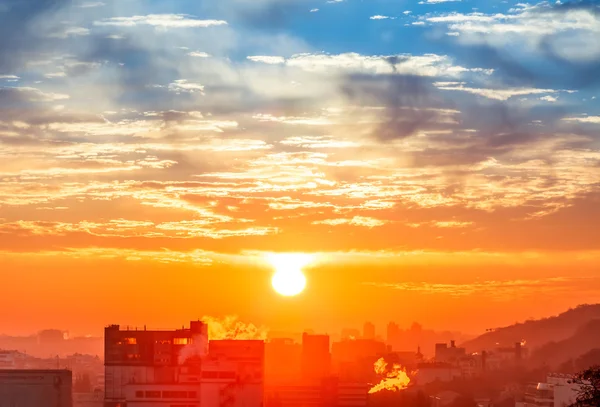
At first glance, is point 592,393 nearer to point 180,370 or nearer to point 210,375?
point 210,375

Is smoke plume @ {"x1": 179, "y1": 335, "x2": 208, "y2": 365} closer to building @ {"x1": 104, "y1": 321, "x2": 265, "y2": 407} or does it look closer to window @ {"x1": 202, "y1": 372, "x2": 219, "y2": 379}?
building @ {"x1": 104, "y1": 321, "x2": 265, "y2": 407}

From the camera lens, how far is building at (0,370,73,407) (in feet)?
597

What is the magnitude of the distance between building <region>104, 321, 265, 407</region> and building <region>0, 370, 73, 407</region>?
849 cm

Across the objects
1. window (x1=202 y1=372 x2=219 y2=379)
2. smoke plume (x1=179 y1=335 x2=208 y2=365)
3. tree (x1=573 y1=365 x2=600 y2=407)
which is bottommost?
tree (x1=573 y1=365 x2=600 y2=407)

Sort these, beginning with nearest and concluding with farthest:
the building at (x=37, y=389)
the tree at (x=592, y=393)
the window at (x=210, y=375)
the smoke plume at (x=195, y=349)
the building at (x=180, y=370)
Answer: the tree at (x=592, y=393)
the building at (x=180, y=370)
the window at (x=210, y=375)
the smoke plume at (x=195, y=349)
the building at (x=37, y=389)

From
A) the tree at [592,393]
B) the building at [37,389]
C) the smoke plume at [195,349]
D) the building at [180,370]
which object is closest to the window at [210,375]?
the building at [180,370]

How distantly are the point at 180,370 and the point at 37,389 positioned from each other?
77.5 ft

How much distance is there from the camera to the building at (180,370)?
174 metres

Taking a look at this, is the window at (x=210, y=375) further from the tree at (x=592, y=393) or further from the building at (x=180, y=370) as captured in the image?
the tree at (x=592, y=393)

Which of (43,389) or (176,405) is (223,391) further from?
(43,389)

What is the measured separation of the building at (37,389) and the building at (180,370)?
27.9 ft

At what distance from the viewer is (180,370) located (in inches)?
6993

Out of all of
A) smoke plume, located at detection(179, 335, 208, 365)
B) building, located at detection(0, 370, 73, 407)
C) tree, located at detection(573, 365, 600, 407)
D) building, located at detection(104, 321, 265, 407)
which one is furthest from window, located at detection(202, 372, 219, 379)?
tree, located at detection(573, 365, 600, 407)

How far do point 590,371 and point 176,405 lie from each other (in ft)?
459
